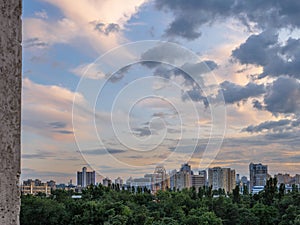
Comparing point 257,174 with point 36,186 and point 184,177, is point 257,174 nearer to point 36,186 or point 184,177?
point 184,177

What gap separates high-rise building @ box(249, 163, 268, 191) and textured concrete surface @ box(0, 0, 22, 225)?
71.2 meters

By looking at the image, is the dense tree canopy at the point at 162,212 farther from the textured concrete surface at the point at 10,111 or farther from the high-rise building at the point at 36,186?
the high-rise building at the point at 36,186

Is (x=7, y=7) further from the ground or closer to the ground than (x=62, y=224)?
further from the ground

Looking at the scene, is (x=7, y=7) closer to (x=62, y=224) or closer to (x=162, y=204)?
(x=62, y=224)

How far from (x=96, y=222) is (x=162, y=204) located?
21.6ft

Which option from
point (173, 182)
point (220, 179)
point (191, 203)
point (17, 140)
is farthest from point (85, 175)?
point (17, 140)

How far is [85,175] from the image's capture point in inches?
2349

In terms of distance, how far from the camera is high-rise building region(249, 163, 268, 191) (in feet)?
229

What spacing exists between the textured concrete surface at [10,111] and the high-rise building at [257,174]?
71169 millimetres

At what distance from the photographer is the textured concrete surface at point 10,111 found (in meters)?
1.22

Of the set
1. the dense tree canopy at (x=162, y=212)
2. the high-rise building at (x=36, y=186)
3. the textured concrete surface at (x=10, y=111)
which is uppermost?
the textured concrete surface at (x=10, y=111)

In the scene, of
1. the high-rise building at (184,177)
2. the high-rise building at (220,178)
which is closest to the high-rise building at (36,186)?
the high-rise building at (184,177)

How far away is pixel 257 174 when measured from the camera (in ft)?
231

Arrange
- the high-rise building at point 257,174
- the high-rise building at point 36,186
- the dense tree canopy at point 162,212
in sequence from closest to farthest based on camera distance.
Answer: the dense tree canopy at point 162,212 < the high-rise building at point 36,186 < the high-rise building at point 257,174
